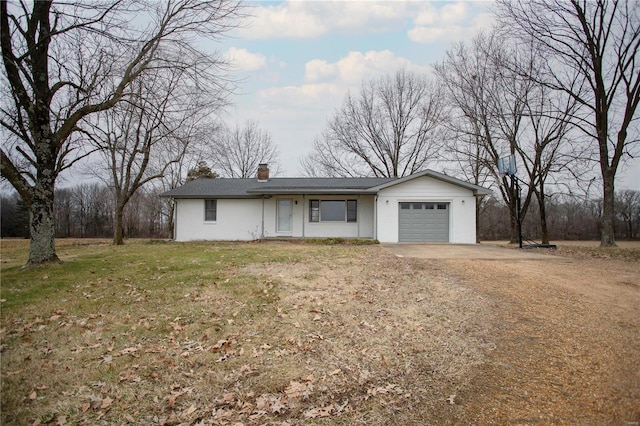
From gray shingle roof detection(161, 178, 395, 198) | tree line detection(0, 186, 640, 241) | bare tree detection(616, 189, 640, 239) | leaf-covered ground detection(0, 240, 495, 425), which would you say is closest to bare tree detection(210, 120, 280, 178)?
tree line detection(0, 186, 640, 241)

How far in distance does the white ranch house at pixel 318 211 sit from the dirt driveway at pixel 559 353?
30.5 ft

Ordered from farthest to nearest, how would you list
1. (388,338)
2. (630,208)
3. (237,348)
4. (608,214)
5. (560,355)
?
(630,208) < (608,214) < (388,338) < (237,348) < (560,355)

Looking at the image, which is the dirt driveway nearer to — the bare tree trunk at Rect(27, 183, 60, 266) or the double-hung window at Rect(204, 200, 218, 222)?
the bare tree trunk at Rect(27, 183, 60, 266)

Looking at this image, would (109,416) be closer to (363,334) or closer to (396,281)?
(363,334)

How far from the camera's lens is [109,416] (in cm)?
328

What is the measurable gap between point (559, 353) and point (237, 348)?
4.07m

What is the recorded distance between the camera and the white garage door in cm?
1725

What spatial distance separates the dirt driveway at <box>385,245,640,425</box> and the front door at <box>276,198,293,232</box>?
40.5ft

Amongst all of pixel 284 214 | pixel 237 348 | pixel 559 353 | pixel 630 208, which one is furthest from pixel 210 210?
pixel 630 208

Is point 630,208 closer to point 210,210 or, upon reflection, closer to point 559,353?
point 210,210

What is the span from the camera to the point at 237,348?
4.50 m

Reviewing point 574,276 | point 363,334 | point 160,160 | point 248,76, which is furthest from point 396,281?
point 160,160

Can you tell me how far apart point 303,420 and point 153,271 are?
6632mm

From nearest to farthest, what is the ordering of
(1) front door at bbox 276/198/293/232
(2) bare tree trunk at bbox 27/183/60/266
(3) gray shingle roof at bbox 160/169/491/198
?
(2) bare tree trunk at bbox 27/183/60/266 → (3) gray shingle roof at bbox 160/169/491/198 → (1) front door at bbox 276/198/293/232
